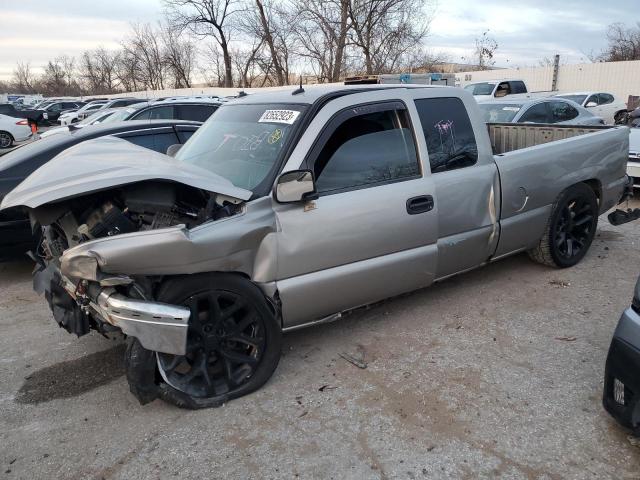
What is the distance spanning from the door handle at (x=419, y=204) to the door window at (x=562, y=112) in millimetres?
8629

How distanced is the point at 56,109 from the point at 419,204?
35582 millimetres

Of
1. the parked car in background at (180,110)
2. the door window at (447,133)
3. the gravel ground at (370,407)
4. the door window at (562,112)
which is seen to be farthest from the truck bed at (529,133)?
the parked car in background at (180,110)

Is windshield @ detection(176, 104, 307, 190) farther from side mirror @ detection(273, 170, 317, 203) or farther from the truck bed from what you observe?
the truck bed

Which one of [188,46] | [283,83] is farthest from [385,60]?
[188,46]

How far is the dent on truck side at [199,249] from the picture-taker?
8.52 feet

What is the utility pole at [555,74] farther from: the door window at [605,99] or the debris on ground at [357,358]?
the debris on ground at [357,358]

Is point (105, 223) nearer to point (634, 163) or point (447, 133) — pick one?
point (447, 133)

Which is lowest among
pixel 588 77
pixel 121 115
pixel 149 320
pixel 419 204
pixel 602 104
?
pixel 602 104

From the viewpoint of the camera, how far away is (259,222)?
9.96 feet

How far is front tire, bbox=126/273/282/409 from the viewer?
286 cm

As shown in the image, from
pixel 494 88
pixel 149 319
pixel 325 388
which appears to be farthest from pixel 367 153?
pixel 494 88

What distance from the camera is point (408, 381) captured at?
3295mm

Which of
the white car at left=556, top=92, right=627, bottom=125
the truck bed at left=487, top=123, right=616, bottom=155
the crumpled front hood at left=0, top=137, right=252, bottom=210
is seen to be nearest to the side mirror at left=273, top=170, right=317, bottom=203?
the crumpled front hood at left=0, top=137, right=252, bottom=210

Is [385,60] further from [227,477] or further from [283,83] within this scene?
[227,477]
